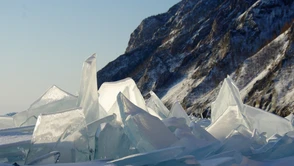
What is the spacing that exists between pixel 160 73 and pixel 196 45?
6150 millimetres

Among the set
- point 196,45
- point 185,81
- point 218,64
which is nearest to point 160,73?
point 196,45

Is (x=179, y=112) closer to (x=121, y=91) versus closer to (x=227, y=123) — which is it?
(x=121, y=91)

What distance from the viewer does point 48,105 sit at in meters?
4.74

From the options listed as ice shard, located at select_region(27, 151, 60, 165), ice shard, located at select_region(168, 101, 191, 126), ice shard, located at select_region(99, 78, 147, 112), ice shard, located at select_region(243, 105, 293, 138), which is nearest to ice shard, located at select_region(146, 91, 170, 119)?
ice shard, located at select_region(168, 101, 191, 126)

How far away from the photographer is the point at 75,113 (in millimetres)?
3533

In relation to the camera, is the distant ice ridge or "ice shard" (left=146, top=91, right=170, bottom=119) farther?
"ice shard" (left=146, top=91, right=170, bottom=119)

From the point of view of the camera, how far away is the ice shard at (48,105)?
468 centimetres

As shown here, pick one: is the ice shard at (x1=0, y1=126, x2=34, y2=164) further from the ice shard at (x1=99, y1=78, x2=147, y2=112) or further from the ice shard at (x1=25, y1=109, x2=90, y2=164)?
the ice shard at (x1=99, y1=78, x2=147, y2=112)

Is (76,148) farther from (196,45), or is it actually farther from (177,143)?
(196,45)

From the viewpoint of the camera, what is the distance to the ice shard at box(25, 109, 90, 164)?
132 inches

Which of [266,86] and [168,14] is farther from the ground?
[168,14]

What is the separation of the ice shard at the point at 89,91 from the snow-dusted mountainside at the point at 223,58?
23.2 meters

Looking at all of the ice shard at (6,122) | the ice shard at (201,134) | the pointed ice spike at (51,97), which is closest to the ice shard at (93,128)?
the ice shard at (201,134)

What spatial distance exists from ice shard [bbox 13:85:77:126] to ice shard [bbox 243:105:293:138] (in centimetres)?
183
